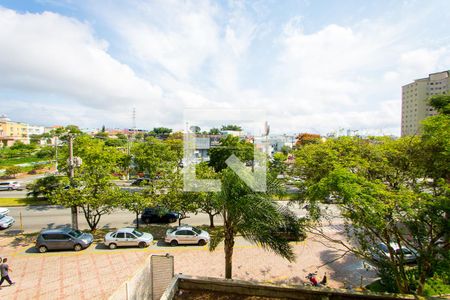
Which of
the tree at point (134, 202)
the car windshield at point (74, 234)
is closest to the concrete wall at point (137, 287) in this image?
the tree at point (134, 202)

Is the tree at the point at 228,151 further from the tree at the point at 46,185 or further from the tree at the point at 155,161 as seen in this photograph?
the tree at the point at 46,185

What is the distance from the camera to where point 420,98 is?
72.7 metres

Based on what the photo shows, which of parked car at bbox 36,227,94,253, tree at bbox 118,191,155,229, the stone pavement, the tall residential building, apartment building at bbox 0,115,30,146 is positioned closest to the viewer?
the stone pavement

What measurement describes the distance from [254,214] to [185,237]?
24.1ft

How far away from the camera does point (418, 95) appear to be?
73.6m

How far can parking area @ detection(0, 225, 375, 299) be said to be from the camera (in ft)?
29.1

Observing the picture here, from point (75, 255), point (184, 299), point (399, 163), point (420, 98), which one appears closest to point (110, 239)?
point (75, 255)

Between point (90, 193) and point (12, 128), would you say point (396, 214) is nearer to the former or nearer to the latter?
point (90, 193)

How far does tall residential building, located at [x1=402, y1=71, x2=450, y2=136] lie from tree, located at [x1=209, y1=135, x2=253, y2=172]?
6228 centimetres

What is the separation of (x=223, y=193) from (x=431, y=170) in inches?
318

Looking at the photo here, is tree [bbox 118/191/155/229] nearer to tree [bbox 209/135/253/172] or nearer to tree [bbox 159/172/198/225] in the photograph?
tree [bbox 159/172/198/225]

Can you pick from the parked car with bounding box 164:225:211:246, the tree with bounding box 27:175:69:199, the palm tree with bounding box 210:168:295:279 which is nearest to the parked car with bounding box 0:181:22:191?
the tree with bounding box 27:175:69:199

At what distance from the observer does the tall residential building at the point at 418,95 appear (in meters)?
68.2

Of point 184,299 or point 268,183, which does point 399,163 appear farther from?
point 184,299
